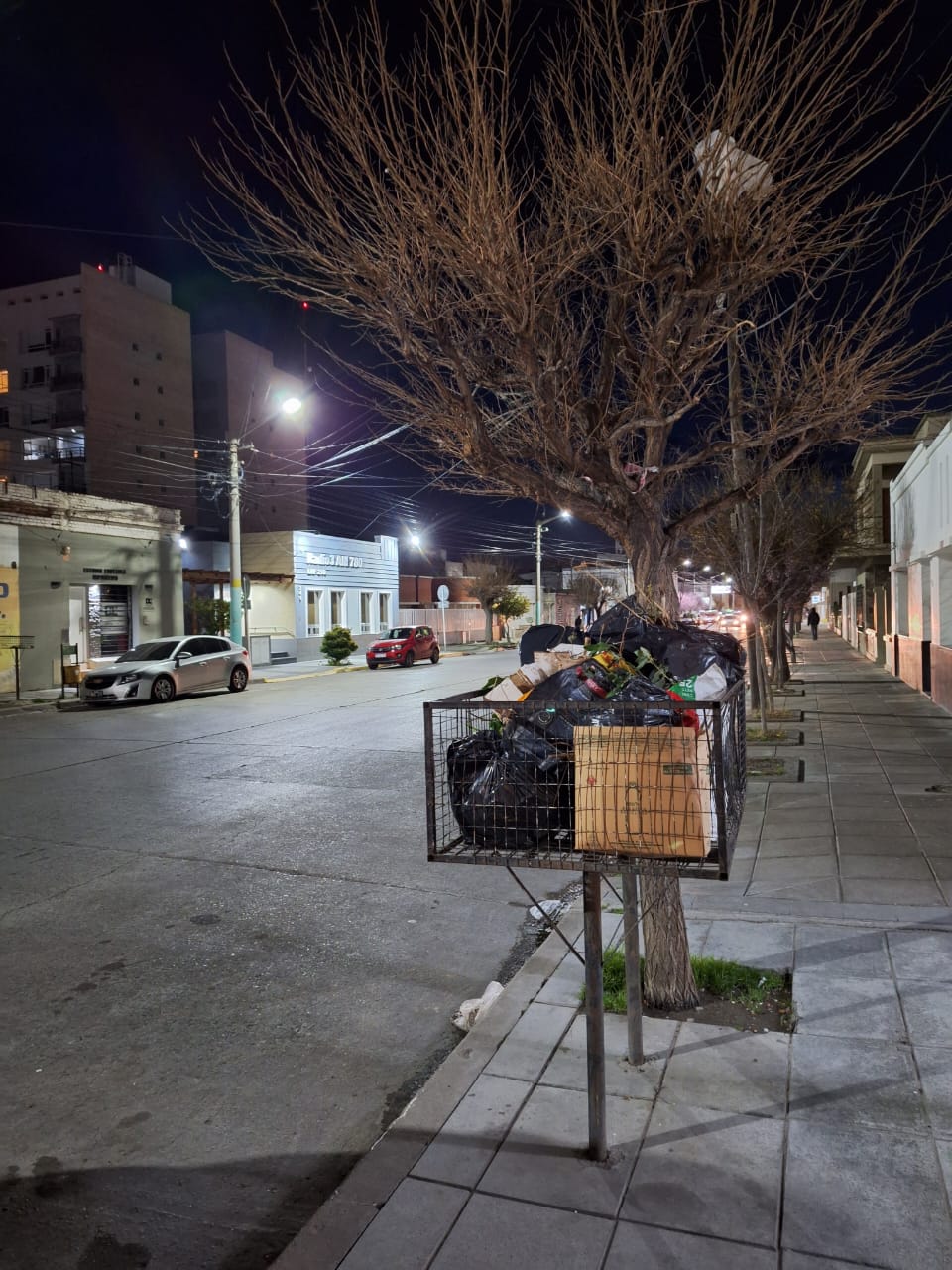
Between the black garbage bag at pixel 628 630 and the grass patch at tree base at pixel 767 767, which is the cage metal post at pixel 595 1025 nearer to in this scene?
the black garbage bag at pixel 628 630

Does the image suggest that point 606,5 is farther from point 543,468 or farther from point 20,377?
point 20,377

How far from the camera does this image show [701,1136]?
10.1 feet

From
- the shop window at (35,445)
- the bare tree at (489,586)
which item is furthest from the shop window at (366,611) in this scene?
the shop window at (35,445)

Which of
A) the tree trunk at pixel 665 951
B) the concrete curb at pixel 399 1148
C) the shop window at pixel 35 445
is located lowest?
the concrete curb at pixel 399 1148

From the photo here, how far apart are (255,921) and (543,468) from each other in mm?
3447

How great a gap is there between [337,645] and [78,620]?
28.5 ft

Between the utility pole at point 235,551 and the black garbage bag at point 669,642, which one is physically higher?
the utility pole at point 235,551

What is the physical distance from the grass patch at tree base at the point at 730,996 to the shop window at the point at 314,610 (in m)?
32.7

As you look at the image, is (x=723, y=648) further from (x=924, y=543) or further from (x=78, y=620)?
(x=78, y=620)

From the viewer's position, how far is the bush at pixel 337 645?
3056 cm

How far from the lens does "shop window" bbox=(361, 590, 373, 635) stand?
A: 41.2 m

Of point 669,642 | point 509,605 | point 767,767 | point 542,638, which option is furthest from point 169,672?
point 509,605

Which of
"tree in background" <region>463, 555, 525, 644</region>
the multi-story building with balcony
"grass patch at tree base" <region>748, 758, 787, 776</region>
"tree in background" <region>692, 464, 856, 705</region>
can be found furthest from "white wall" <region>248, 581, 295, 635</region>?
"grass patch at tree base" <region>748, 758, 787, 776</region>

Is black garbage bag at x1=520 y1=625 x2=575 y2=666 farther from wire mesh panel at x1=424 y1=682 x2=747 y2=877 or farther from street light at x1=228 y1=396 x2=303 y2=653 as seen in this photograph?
street light at x1=228 y1=396 x2=303 y2=653
